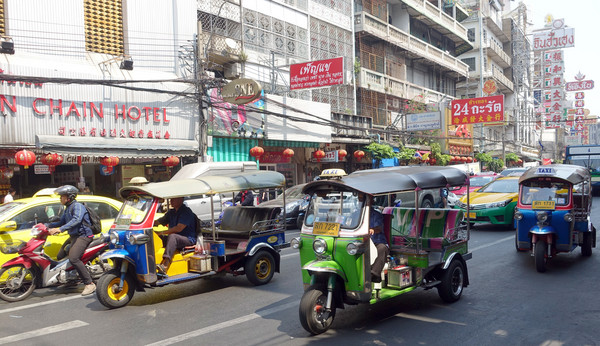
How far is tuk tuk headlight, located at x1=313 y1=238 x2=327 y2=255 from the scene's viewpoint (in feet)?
18.7

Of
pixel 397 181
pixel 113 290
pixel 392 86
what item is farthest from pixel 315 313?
pixel 392 86

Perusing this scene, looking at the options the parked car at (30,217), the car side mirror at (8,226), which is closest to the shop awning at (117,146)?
the parked car at (30,217)

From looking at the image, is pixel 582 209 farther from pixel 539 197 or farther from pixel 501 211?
pixel 501 211

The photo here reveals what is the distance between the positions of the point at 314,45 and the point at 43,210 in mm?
18363

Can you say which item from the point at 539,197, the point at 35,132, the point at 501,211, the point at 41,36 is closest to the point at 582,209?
the point at 539,197

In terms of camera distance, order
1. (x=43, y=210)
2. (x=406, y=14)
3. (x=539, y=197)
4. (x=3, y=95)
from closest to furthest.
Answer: (x=43, y=210)
(x=539, y=197)
(x=3, y=95)
(x=406, y=14)

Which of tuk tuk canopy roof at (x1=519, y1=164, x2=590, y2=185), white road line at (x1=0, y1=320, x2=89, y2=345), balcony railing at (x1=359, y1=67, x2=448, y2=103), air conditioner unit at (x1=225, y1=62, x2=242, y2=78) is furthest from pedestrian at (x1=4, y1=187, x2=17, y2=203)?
balcony railing at (x1=359, y1=67, x2=448, y2=103)

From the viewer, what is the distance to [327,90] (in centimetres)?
2552

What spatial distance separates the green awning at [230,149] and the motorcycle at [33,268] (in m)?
11.5

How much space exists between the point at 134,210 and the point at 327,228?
9.82ft

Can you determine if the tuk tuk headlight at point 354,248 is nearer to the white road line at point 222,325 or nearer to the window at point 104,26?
the white road line at point 222,325

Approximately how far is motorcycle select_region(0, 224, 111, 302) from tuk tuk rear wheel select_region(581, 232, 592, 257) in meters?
8.98

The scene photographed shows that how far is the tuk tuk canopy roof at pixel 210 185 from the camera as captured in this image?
7055 millimetres

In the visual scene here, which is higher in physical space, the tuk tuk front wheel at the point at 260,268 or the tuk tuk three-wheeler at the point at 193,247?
the tuk tuk three-wheeler at the point at 193,247
